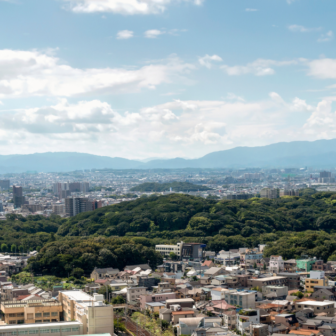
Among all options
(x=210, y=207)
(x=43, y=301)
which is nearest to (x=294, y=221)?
(x=210, y=207)

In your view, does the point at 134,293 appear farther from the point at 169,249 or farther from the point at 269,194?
the point at 269,194

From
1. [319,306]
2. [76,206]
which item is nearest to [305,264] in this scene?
[319,306]

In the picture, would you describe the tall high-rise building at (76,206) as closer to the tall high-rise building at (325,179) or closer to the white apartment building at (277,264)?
the white apartment building at (277,264)

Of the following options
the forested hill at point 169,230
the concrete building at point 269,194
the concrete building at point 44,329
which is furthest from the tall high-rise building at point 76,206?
the concrete building at point 44,329

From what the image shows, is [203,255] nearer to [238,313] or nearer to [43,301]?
[238,313]

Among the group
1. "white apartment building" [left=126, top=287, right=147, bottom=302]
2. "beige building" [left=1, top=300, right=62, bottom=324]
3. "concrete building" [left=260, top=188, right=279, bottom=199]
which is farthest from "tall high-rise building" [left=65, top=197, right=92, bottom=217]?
"beige building" [left=1, top=300, right=62, bottom=324]

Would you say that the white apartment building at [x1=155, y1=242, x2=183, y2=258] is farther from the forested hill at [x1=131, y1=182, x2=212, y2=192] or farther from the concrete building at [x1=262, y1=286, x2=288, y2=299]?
the forested hill at [x1=131, y1=182, x2=212, y2=192]
